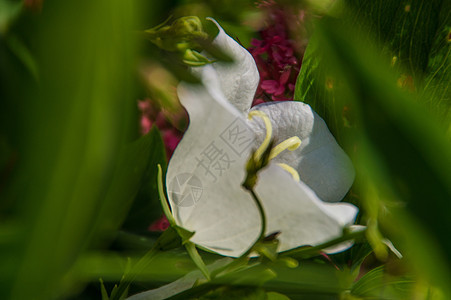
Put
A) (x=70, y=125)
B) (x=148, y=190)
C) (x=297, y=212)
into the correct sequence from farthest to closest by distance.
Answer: (x=148, y=190)
(x=297, y=212)
(x=70, y=125)

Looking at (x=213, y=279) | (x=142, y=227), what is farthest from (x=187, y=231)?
(x=142, y=227)

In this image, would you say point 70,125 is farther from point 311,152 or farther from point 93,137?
point 311,152

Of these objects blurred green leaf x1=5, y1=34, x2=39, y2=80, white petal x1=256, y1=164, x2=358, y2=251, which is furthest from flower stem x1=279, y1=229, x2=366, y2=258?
blurred green leaf x1=5, y1=34, x2=39, y2=80

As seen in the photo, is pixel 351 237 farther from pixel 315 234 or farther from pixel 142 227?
pixel 142 227

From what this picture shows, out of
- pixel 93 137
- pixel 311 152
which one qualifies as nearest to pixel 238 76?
pixel 311 152

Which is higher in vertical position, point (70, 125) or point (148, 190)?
point (70, 125)

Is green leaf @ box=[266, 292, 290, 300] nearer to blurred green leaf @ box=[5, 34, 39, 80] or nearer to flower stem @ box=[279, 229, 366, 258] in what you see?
flower stem @ box=[279, 229, 366, 258]

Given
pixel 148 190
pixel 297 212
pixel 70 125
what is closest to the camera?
pixel 70 125

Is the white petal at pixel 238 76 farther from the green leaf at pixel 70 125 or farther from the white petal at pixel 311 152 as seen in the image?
the green leaf at pixel 70 125
